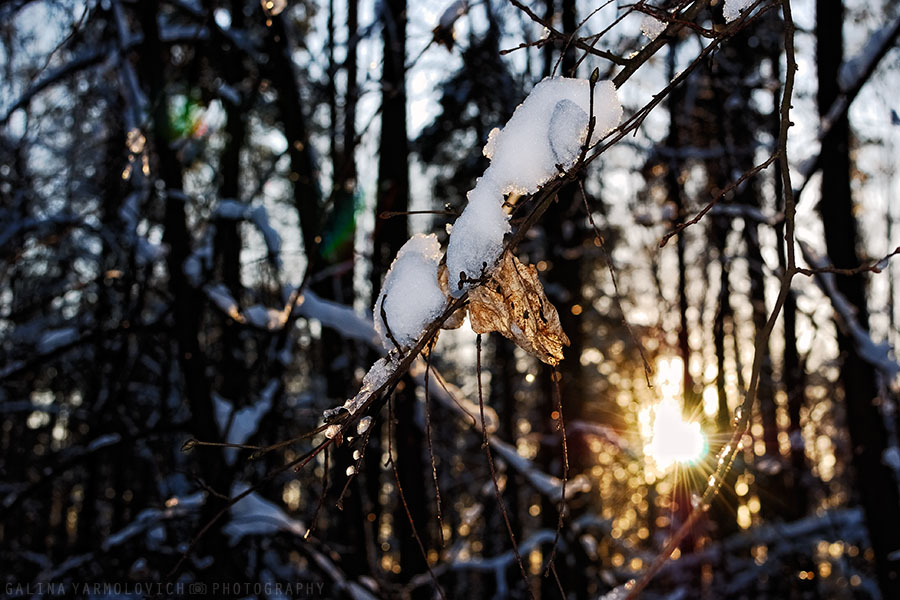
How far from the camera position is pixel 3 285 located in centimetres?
784

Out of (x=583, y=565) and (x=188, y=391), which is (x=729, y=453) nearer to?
(x=188, y=391)

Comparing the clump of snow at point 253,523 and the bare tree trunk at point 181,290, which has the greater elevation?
the bare tree trunk at point 181,290

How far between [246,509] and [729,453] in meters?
2.41

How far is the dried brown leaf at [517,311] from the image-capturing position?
37.1 inches

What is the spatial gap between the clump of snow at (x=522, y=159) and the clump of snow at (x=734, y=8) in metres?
0.24

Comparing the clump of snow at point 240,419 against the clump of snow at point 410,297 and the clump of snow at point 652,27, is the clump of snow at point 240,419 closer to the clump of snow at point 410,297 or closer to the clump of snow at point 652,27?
the clump of snow at point 410,297

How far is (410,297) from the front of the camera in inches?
41.2

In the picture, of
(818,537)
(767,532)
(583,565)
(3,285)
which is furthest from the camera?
(3,285)

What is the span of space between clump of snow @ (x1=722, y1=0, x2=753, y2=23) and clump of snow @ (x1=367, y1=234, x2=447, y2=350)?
599mm

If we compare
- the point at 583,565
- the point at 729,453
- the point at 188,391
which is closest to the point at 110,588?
the point at 188,391

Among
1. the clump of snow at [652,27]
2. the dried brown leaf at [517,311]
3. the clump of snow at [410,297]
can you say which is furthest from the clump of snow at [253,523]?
the clump of snow at [652,27]

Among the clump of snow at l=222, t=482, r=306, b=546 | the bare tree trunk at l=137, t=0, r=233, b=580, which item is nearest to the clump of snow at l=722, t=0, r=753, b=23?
the bare tree trunk at l=137, t=0, r=233, b=580

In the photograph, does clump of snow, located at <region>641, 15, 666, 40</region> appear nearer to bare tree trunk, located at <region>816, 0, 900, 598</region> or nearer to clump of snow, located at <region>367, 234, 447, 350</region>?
clump of snow, located at <region>367, 234, 447, 350</region>

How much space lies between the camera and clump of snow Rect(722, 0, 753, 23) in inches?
39.2
